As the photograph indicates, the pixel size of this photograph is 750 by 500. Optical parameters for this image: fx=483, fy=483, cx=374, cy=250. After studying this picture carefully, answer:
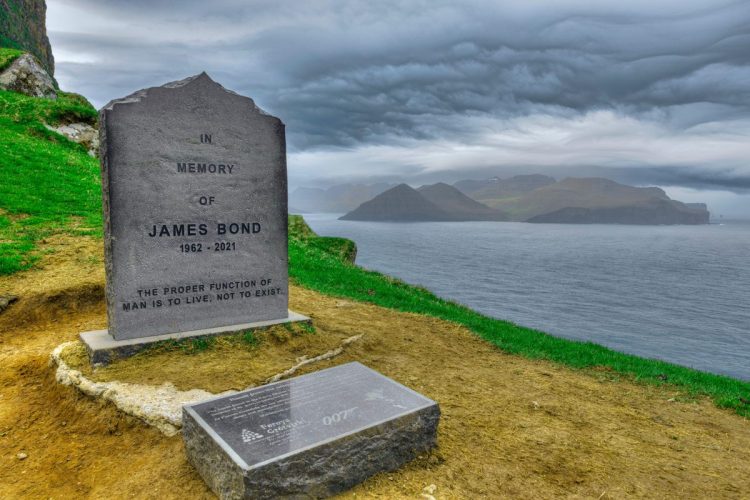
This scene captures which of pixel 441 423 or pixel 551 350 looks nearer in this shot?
pixel 441 423

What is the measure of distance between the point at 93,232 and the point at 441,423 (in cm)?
1044

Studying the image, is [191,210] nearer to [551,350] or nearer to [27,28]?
[551,350]

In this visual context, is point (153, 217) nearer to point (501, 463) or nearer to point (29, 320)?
point (29, 320)

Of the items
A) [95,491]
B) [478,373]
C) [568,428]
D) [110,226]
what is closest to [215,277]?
[110,226]

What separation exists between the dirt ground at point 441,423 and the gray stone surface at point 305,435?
0.82 feet

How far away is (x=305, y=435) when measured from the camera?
4.26 m

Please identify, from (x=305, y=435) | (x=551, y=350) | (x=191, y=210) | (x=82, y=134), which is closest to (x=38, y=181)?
(x=82, y=134)

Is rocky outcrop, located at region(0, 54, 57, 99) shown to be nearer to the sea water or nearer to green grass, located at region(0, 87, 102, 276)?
green grass, located at region(0, 87, 102, 276)

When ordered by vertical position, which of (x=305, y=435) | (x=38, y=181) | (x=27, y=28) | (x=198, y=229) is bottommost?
(x=305, y=435)

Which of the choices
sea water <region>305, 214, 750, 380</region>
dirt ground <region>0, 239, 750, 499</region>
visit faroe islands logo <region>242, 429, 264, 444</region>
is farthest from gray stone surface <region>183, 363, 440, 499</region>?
sea water <region>305, 214, 750, 380</region>

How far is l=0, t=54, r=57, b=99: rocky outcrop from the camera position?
28.5 meters

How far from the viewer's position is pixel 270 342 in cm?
733

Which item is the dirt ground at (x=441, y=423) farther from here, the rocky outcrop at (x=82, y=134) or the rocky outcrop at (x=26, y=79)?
the rocky outcrop at (x=26, y=79)

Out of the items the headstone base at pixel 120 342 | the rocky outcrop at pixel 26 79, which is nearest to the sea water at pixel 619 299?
the headstone base at pixel 120 342
